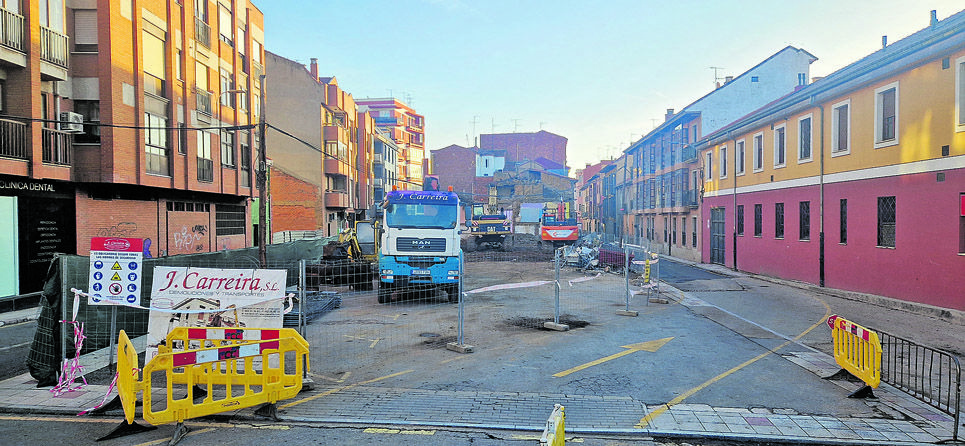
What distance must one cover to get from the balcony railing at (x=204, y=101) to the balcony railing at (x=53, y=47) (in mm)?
6319

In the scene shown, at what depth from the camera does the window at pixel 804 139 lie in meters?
18.9

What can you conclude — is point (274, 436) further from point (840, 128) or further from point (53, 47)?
point (840, 128)

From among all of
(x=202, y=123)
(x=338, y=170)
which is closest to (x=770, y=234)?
(x=202, y=123)

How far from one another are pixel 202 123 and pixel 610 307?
19997 mm

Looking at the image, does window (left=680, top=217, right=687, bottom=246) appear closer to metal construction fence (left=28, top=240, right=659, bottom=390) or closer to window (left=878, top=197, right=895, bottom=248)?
metal construction fence (left=28, top=240, right=659, bottom=390)

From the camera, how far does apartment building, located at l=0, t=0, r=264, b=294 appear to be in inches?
608

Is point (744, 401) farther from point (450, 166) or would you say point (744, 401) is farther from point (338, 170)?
point (450, 166)

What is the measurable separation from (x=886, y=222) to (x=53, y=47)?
25.6 metres

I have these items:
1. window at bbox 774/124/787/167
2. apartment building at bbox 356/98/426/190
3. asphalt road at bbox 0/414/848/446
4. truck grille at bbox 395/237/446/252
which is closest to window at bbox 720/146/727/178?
window at bbox 774/124/787/167

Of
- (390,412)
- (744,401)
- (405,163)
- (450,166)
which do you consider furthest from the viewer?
(450,166)

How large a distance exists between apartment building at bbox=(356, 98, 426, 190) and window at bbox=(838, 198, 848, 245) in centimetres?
6456

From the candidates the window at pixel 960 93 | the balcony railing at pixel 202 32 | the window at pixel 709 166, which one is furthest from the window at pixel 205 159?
the window at pixel 960 93

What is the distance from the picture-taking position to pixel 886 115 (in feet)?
49.3

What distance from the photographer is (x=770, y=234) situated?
21656 millimetres
